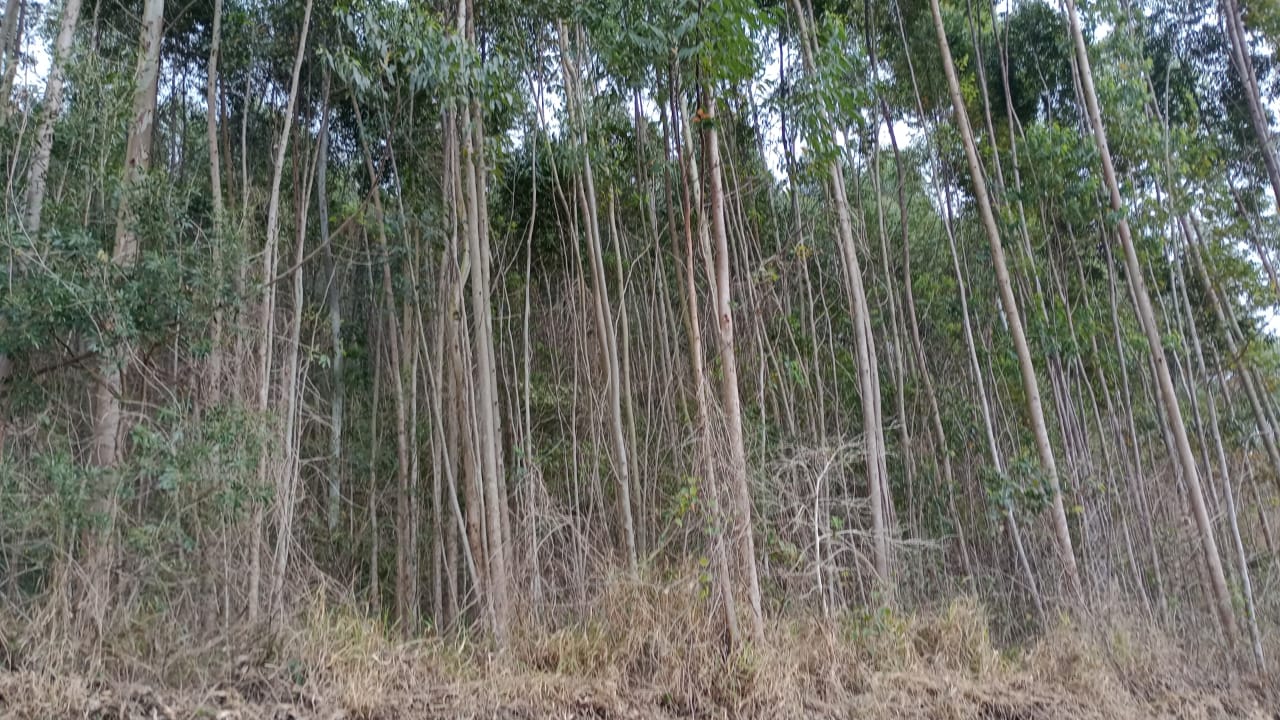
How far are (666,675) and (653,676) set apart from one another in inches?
4.2

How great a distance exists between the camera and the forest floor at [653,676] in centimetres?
516

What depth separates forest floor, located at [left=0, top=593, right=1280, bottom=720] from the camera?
5.16 m

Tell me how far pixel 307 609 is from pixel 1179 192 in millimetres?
9974

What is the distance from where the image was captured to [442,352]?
31.1 ft

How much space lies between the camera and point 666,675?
19.7ft

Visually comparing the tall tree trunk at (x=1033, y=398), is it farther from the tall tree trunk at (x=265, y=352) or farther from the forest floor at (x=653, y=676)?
the tall tree trunk at (x=265, y=352)

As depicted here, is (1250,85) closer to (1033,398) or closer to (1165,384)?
(1165,384)

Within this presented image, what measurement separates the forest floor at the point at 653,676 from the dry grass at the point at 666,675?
0.01m

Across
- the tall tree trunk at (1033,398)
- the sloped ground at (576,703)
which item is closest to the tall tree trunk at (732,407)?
the sloped ground at (576,703)

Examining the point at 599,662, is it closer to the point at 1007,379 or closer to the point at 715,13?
the point at 715,13

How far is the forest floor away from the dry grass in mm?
11

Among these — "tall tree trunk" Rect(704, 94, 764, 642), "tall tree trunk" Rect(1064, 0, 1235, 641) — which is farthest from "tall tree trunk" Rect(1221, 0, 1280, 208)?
"tall tree trunk" Rect(704, 94, 764, 642)

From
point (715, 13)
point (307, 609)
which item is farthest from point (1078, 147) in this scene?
point (307, 609)

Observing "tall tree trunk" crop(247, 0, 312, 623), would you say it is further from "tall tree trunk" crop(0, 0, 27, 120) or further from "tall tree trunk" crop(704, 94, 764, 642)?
"tall tree trunk" crop(704, 94, 764, 642)
